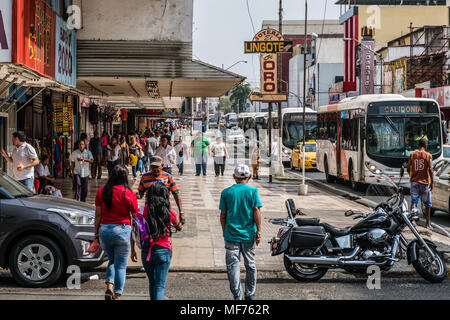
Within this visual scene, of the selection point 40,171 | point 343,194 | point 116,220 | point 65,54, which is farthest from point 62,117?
point 116,220

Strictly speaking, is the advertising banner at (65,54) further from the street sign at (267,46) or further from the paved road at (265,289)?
the street sign at (267,46)

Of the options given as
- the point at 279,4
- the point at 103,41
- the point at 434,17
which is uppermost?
the point at 434,17

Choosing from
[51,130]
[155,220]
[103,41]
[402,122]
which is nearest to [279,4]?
[402,122]

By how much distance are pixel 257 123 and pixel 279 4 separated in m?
36.2

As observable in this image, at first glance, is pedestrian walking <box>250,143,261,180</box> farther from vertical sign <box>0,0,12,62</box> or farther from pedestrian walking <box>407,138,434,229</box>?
vertical sign <box>0,0,12,62</box>

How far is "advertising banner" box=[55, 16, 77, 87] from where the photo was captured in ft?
45.9

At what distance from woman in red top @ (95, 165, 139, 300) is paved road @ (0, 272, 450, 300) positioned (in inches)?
27.2

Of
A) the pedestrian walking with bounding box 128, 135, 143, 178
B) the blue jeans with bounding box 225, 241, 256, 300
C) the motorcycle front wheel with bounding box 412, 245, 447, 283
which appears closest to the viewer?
the blue jeans with bounding box 225, 241, 256, 300

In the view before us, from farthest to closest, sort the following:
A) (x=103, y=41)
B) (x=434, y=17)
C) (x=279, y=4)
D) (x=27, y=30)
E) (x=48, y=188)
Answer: (x=434, y=17), (x=279, y=4), (x=103, y=41), (x=48, y=188), (x=27, y=30)

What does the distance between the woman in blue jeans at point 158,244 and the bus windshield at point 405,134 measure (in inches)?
623

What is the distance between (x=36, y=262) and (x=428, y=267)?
527cm

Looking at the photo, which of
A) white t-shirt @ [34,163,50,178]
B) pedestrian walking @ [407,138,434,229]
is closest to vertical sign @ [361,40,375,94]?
pedestrian walking @ [407,138,434,229]

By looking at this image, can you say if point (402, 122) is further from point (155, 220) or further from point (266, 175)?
point (155, 220)

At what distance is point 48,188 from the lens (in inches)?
497
